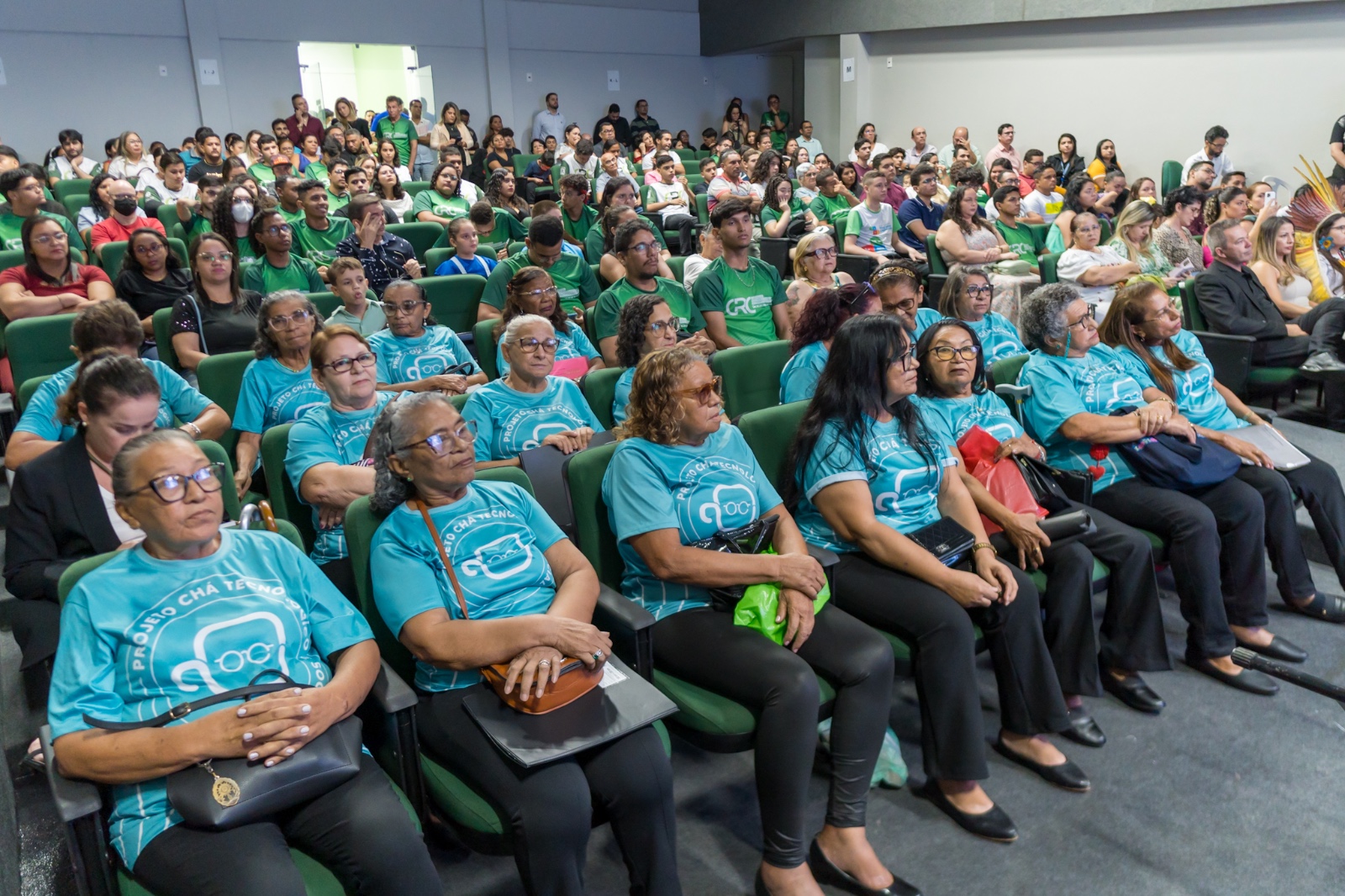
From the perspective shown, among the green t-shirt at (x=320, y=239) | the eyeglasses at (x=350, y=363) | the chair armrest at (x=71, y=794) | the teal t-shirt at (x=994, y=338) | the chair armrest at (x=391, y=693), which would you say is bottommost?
the chair armrest at (x=71, y=794)

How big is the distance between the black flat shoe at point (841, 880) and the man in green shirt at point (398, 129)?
10.2m

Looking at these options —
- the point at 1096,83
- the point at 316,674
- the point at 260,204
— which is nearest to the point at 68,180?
the point at 260,204

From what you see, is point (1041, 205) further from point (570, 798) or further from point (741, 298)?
point (570, 798)

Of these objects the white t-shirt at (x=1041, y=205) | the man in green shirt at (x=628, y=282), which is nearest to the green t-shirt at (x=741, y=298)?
the man in green shirt at (x=628, y=282)

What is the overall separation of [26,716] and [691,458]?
189 cm

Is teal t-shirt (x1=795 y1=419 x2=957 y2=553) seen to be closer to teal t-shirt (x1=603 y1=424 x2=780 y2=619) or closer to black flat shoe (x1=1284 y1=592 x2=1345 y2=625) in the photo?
teal t-shirt (x1=603 y1=424 x2=780 y2=619)

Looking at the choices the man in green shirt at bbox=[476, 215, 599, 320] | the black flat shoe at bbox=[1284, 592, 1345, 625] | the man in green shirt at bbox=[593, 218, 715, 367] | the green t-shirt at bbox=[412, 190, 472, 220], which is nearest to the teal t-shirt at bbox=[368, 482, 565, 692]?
the man in green shirt at bbox=[593, 218, 715, 367]

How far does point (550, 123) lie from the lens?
1322cm

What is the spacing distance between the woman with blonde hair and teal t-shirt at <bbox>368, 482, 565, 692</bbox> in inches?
88.4

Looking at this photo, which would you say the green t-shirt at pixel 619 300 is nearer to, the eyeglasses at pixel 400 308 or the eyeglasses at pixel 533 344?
the eyeglasses at pixel 400 308

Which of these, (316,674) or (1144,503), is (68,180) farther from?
(1144,503)

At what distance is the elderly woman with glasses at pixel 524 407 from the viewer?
2828 millimetres

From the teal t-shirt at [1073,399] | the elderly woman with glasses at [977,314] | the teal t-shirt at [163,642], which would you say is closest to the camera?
the teal t-shirt at [163,642]

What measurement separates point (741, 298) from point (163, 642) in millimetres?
3105
